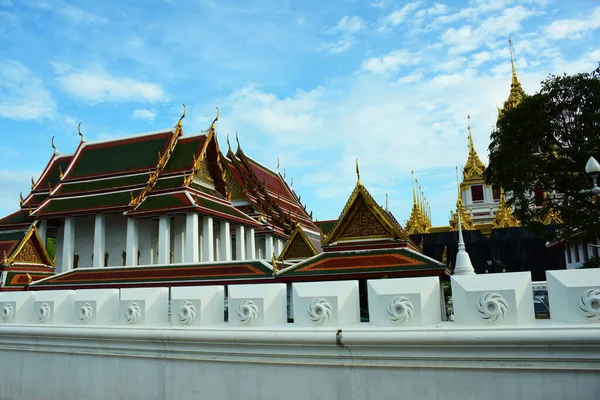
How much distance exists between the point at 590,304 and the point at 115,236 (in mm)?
25535

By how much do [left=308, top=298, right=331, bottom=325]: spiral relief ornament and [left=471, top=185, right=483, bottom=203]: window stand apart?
48717 mm

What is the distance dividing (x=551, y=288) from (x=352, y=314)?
187cm

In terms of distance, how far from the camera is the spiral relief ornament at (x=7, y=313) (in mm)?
6926

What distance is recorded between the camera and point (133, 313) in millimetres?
5973

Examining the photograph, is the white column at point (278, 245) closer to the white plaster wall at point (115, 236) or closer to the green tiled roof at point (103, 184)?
the white plaster wall at point (115, 236)

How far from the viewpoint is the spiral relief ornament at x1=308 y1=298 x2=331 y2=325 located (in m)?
4.96

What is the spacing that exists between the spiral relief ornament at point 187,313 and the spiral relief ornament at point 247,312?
1.94ft

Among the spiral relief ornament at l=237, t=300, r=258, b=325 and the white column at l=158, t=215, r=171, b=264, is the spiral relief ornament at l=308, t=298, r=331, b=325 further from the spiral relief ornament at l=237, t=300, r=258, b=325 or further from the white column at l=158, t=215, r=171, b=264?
the white column at l=158, t=215, r=171, b=264

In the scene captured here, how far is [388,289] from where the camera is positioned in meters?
4.85

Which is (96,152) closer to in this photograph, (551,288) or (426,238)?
(426,238)

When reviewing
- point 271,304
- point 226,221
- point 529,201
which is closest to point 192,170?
point 226,221

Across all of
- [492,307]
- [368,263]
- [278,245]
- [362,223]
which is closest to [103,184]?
[278,245]

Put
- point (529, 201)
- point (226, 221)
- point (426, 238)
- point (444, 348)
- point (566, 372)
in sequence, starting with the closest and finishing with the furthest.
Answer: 1. point (566, 372)
2. point (444, 348)
3. point (529, 201)
4. point (226, 221)
5. point (426, 238)

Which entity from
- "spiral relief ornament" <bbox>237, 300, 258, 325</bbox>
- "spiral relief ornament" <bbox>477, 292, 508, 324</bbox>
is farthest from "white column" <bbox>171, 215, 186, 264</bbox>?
"spiral relief ornament" <bbox>477, 292, 508, 324</bbox>
